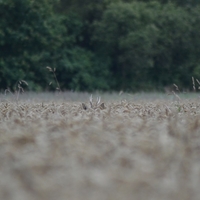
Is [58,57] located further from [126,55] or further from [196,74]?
[196,74]

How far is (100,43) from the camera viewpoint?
108 ft

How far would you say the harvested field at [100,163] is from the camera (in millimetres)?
2303

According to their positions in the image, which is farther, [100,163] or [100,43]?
[100,43]

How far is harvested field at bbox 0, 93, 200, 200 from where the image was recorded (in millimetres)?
2303

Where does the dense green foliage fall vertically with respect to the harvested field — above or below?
above

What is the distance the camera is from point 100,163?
285 cm

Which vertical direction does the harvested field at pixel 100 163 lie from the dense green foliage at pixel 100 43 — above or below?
below

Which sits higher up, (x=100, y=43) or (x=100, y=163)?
(x=100, y=43)

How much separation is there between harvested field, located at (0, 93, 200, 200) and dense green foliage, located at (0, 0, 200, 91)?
22.6m

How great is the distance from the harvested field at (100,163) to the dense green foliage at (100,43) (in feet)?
74.2

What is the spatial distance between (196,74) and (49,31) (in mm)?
7860

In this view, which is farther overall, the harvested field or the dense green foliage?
the dense green foliage

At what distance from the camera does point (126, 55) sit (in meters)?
31.8

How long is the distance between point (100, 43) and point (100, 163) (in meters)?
30.3
